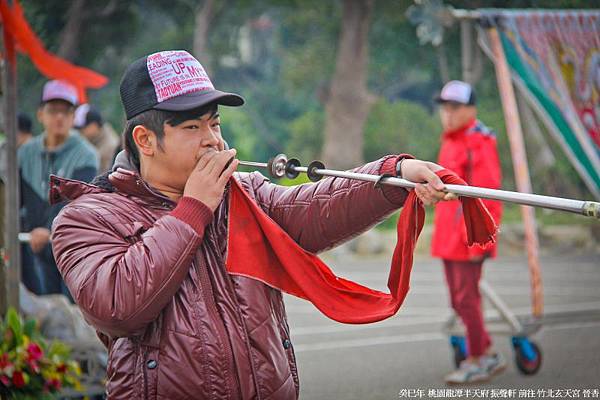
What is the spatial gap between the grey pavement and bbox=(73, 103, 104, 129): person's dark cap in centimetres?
265

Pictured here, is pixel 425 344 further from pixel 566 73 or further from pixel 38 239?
pixel 38 239

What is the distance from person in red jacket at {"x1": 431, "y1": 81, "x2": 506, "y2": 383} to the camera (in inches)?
278

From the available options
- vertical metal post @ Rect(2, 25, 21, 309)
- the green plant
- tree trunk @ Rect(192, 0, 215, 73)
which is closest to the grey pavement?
the green plant

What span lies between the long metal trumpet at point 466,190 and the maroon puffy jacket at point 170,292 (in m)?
0.08

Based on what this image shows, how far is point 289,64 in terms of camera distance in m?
28.2

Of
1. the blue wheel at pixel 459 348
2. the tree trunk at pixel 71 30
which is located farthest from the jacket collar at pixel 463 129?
the tree trunk at pixel 71 30

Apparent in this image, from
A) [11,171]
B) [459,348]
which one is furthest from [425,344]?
[11,171]

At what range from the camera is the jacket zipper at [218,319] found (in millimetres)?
2775

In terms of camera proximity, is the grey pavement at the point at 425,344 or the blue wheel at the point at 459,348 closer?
the grey pavement at the point at 425,344

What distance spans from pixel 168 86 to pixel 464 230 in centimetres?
441

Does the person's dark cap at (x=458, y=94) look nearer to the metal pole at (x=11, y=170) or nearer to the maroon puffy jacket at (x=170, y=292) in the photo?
the metal pole at (x=11, y=170)

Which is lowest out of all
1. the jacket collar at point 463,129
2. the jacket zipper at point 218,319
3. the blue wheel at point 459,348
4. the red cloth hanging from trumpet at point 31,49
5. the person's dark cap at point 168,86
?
the blue wheel at point 459,348

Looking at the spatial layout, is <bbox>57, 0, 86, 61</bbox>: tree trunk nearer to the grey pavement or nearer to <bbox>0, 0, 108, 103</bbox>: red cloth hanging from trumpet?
the grey pavement

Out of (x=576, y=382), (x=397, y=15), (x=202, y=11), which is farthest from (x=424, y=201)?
(x=202, y=11)
